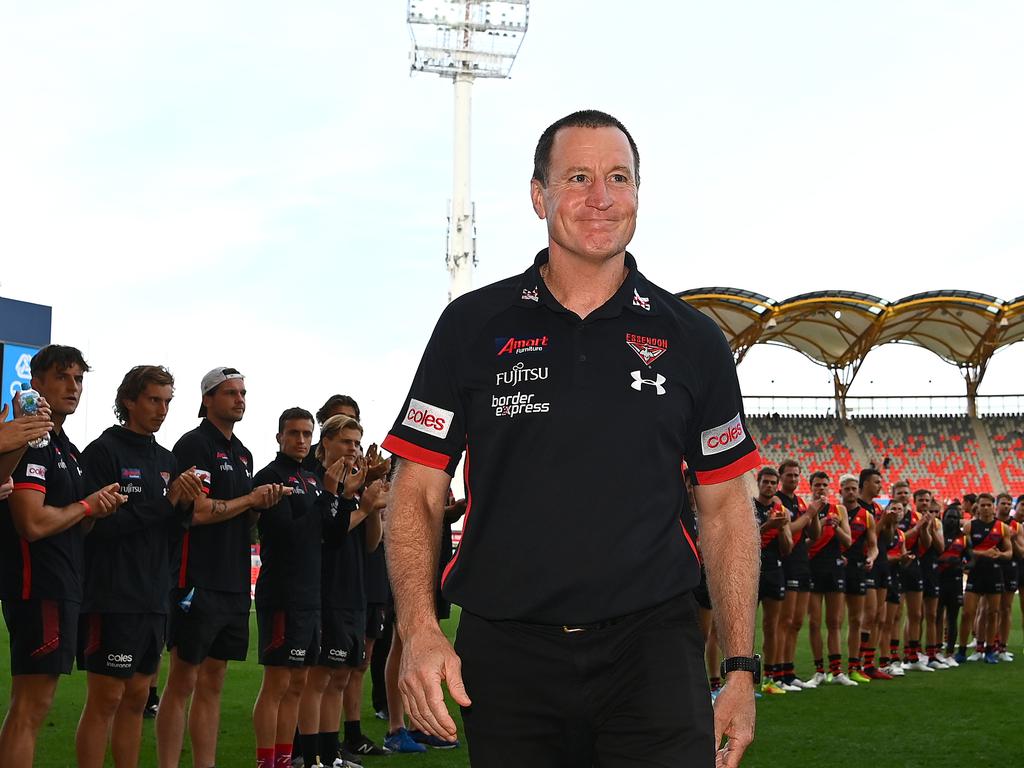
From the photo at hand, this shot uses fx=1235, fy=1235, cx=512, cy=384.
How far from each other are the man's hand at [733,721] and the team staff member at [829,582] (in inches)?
435

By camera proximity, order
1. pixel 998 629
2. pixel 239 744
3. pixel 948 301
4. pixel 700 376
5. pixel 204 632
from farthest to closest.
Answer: pixel 948 301, pixel 998 629, pixel 239 744, pixel 204 632, pixel 700 376

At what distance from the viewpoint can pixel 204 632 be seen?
22.9 feet

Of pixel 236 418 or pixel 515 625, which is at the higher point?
pixel 236 418

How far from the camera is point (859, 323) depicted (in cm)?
4706

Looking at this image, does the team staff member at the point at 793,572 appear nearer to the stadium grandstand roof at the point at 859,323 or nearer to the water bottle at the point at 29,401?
the water bottle at the point at 29,401

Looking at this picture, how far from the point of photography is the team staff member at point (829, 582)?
13766 mm

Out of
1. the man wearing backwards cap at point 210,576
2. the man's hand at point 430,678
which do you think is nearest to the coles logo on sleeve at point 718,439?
the man's hand at point 430,678

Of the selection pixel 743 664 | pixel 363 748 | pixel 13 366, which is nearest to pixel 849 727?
pixel 363 748

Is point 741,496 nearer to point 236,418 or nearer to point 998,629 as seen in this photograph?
point 236,418

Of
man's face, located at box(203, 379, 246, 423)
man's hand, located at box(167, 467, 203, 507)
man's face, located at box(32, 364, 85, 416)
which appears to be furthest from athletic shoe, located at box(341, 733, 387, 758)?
man's face, located at box(32, 364, 85, 416)

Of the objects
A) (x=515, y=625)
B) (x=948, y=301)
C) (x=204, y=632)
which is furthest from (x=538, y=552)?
(x=948, y=301)

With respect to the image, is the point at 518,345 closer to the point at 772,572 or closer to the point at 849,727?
the point at 849,727

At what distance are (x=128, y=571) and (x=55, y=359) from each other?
117cm

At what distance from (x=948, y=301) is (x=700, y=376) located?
45434mm
